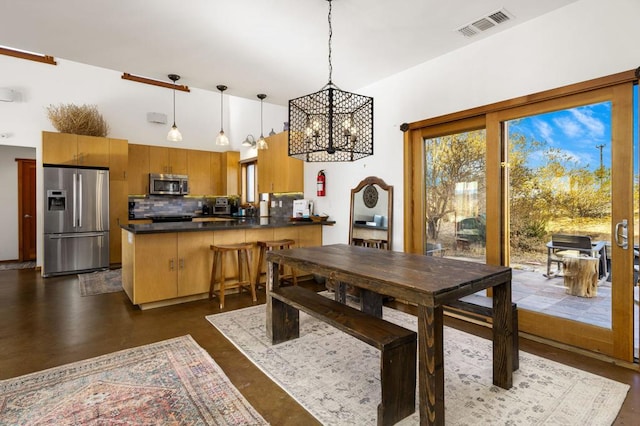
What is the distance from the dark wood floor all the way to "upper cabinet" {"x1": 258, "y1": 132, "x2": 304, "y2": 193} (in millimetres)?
1907

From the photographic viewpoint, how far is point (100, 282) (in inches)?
195

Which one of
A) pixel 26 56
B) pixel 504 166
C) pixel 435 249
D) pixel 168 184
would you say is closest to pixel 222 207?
pixel 168 184

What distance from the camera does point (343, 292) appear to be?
3.22 m

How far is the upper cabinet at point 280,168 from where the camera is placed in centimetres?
546

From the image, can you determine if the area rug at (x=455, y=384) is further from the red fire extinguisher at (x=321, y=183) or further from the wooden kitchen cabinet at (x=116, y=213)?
the wooden kitchen cabinet at (x=116, y=213)

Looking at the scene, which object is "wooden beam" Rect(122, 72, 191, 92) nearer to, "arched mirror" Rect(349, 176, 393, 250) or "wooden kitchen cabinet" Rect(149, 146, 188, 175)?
"wooden kitchen cabinet" Rect(149, 146, 188, 175)

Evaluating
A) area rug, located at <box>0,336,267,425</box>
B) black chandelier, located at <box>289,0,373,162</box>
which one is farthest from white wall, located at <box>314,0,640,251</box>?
area rug, located at <box>0,336,267,425</box>

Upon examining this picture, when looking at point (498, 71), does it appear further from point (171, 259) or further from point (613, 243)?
point (171, 259)

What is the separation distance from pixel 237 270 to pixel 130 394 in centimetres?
239

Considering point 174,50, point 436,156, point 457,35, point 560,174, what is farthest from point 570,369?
point 174,50

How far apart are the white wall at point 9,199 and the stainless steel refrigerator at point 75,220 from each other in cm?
193

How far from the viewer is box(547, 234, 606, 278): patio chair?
269cm

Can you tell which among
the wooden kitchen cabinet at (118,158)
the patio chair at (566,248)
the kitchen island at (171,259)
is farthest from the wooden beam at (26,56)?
the patio chair at (566,248)

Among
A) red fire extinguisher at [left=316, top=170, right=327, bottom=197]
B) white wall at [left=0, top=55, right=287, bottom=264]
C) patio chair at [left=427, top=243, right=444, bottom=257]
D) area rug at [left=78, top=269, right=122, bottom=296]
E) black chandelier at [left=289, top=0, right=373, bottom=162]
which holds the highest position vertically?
white wall at [left=0, top=55, right=287, bottom=264]
